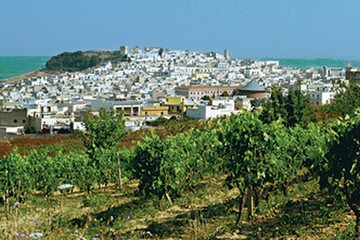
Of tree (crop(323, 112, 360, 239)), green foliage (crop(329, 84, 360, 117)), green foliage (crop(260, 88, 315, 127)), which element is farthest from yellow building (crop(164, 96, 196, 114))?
tree (crop(323, 112, 360, 239))

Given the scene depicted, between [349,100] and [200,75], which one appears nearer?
[349,100]

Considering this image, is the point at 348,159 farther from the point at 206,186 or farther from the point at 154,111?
the point at 154,111

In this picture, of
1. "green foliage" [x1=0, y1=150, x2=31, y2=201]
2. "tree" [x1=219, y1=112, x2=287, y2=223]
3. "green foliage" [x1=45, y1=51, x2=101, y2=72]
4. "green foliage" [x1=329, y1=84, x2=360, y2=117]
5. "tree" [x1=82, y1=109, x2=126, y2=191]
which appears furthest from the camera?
"green foliage" [x1=45, y1=51, x2=101, y2=72]

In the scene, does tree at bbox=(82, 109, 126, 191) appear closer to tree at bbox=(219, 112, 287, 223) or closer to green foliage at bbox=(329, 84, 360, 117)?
tree at bbox=(219, 112, 287, 223)

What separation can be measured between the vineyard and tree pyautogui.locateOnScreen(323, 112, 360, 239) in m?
0.01

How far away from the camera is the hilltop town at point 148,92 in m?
48.9

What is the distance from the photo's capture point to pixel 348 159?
24.8ft

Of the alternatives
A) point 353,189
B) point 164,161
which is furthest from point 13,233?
point 164,161

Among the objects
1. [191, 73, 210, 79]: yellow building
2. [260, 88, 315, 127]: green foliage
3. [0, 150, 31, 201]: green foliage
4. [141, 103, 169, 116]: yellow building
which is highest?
[260, 88, 315, 127]: green foliage

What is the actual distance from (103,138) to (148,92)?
6432 centimetres

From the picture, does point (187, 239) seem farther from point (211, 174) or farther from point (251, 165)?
point (211, 174)

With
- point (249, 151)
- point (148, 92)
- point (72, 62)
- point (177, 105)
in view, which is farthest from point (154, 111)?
point (72, 62)

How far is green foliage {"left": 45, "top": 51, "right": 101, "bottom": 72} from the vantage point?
17388 cm

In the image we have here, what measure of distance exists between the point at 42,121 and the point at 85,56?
469 ft
